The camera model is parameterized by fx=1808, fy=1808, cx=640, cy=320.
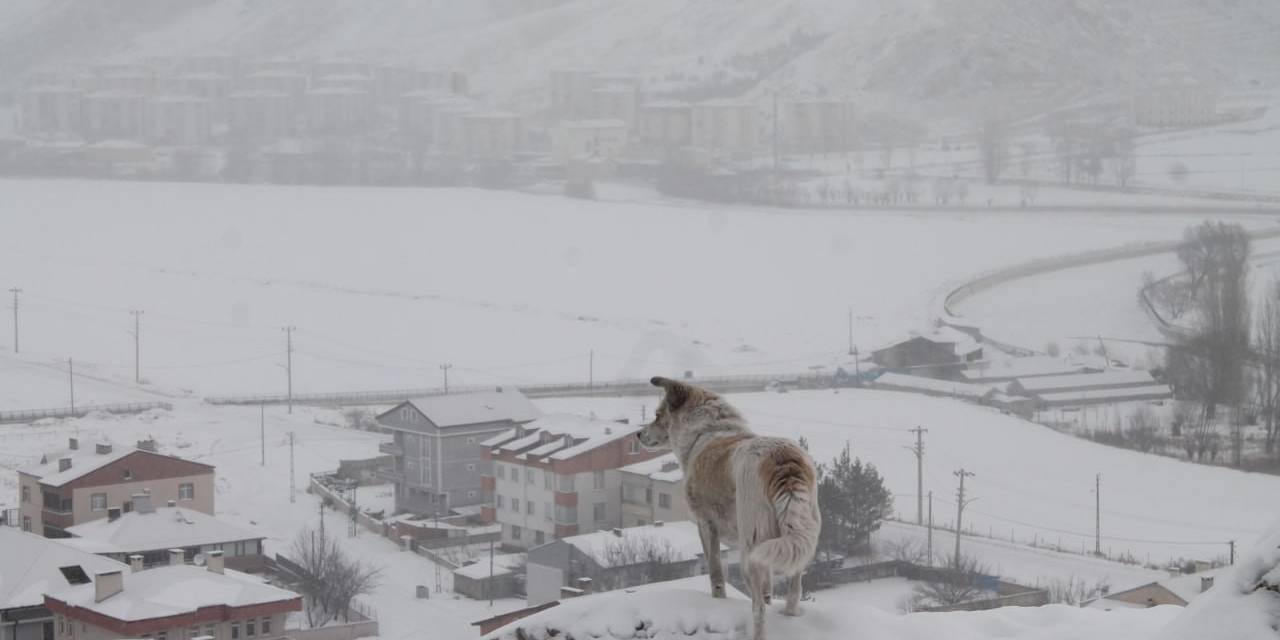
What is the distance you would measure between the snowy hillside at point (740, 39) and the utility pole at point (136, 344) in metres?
18.4

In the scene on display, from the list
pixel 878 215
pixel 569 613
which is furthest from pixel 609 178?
pixel 569 613

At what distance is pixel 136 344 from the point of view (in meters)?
11.9

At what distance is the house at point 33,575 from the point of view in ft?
14.1

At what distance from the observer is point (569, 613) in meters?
1.62

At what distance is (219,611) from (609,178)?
21126 millimetres

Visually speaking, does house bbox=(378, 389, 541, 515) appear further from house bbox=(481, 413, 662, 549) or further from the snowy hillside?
the snowy hillside

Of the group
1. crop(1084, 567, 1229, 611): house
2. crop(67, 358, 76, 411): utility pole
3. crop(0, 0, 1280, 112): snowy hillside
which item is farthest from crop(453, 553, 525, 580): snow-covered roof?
crop(0, 0, 1280, 112): snowy hillside

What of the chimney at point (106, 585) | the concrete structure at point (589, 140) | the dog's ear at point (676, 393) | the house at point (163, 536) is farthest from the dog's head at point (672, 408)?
the concrete structure at point (589, 140)

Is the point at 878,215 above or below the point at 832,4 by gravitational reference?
below

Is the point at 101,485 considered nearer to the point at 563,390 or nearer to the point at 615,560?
the point at 615,560

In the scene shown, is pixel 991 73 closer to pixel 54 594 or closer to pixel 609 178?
pixel 609 178

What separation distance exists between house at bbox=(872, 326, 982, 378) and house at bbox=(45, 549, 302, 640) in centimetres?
724

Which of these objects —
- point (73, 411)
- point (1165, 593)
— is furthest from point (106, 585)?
point (73, 411)

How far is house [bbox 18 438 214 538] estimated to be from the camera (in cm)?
614
